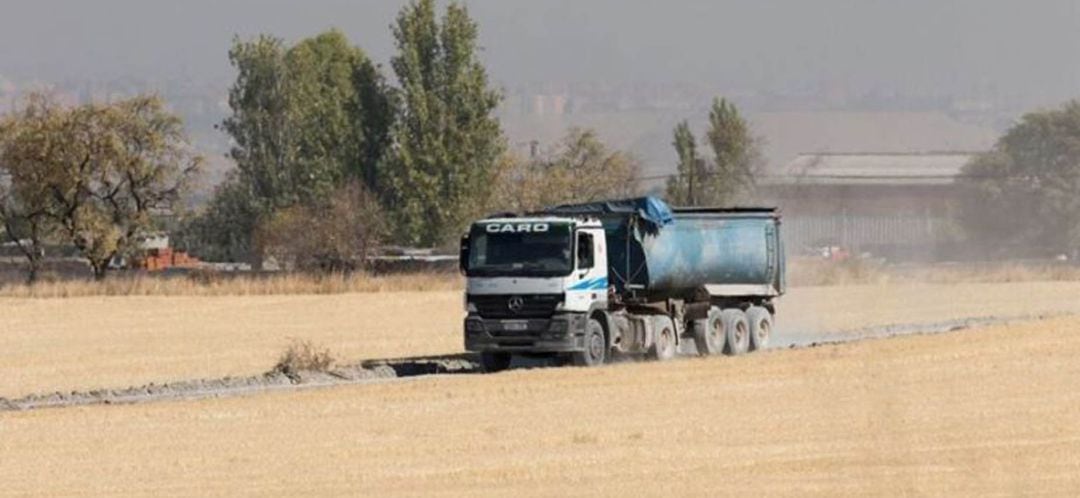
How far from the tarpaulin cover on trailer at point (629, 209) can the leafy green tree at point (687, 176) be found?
194 feet

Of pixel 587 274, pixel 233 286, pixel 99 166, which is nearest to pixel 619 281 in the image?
pixel 587 274

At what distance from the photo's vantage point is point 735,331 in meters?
50.5

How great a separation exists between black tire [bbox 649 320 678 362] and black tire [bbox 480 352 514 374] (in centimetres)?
301

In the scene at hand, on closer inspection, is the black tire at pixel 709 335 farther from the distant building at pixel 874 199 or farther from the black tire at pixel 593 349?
the distant building at pixel 874 199

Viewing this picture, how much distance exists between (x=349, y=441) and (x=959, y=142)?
369 feet

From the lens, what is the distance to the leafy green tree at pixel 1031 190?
12138cm

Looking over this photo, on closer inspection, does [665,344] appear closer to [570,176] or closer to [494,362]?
[494,362]

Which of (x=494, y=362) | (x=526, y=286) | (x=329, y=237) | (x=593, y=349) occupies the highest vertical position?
(x=329, y=237)

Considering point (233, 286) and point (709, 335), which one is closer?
point (709, 335)

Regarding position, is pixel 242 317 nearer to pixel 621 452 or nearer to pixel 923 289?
pixel 923 289

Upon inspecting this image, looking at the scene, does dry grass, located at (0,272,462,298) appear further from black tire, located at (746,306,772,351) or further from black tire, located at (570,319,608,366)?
black tire, located at (570,319,608,366)

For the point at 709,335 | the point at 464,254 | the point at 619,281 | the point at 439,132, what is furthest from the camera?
the point at 439,132

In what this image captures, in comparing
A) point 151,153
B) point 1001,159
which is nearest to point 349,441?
point 151,153

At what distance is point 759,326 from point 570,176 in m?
66.6
